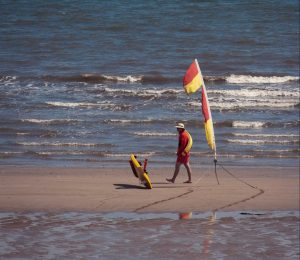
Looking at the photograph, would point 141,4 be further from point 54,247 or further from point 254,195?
point 54,247

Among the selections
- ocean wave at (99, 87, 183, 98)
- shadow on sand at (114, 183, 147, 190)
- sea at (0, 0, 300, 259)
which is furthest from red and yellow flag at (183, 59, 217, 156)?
ocean wave at (99, 87, 183, 98)

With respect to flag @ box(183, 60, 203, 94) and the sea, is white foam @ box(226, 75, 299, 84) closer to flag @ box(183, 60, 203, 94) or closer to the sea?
the sea

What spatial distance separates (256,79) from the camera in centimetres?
3631

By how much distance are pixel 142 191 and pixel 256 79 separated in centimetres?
1952

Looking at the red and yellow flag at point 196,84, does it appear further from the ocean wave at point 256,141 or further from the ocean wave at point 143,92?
the ocean wave at point 143,92

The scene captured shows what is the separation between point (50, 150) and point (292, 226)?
10121mm

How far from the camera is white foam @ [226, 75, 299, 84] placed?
35844 mm

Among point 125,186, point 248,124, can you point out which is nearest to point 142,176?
point 125,186

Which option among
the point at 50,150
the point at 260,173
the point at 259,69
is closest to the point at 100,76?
the point at 259,69

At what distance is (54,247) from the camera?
500 inches

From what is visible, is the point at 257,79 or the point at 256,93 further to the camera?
the point at 257,79

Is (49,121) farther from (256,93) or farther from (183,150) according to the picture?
(183,150)

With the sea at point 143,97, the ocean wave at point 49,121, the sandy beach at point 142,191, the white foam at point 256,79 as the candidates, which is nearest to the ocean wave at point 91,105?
the sea at point 143,97

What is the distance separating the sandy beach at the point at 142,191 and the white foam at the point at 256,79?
15.4 m
